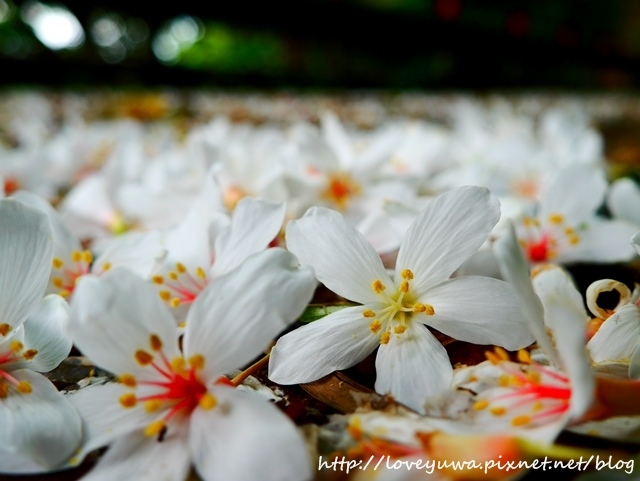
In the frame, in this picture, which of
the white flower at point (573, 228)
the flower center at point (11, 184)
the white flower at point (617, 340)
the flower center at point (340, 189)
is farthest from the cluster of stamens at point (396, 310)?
the flower center at point (11, 184)

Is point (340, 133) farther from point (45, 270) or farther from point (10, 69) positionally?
point (10, 69)

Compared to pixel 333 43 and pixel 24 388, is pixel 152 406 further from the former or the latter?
pixel 333 43

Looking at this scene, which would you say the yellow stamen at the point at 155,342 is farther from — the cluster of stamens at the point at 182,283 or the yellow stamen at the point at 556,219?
the yellow stamen at the point at 556,219

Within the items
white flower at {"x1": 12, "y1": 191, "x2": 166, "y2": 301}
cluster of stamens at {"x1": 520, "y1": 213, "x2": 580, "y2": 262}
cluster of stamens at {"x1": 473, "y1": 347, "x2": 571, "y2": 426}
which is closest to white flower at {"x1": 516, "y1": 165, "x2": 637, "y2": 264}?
cluster of stamens at {"x1": 520, "y1": 213, "x2": 580, "y2": 262}

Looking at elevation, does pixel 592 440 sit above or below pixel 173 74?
below

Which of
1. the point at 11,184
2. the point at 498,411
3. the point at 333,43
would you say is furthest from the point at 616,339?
the point at 333,43

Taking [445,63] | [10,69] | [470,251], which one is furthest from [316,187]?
[445,63]

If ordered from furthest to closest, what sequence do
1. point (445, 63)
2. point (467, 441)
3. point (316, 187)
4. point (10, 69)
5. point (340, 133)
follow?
point (445, 63)
point (10, 69)
point (340, 133)
point (316, 187)
point (467, 441)
